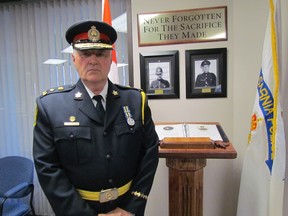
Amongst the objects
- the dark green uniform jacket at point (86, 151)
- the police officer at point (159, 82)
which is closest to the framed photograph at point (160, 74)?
the police officer at point (159, 82)

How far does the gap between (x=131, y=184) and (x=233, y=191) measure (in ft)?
3.95

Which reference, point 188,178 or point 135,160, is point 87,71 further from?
point 188,178

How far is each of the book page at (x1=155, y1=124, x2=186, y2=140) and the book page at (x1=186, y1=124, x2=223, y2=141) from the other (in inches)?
1.7

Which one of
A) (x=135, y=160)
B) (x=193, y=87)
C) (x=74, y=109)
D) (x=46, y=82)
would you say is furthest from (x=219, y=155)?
(x=46, y=82)

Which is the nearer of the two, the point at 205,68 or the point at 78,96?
the point at 78,96

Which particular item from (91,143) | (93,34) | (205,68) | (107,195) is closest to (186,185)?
(107,195)

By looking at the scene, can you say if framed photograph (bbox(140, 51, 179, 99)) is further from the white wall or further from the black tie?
the black tie

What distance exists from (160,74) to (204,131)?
0.69m

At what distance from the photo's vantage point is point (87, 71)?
931 mm

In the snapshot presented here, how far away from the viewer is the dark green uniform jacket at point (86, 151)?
908mm

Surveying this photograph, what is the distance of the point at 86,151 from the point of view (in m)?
0.93

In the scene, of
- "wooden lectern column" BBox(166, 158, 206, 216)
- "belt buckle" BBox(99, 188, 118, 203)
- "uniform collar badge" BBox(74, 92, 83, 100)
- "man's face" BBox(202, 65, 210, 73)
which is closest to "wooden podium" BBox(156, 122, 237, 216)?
"wooden lectern column" BBox(166, 158, 206, 216)

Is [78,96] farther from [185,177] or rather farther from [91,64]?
[185,177]

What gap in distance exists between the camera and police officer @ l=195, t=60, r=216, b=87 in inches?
70.0
